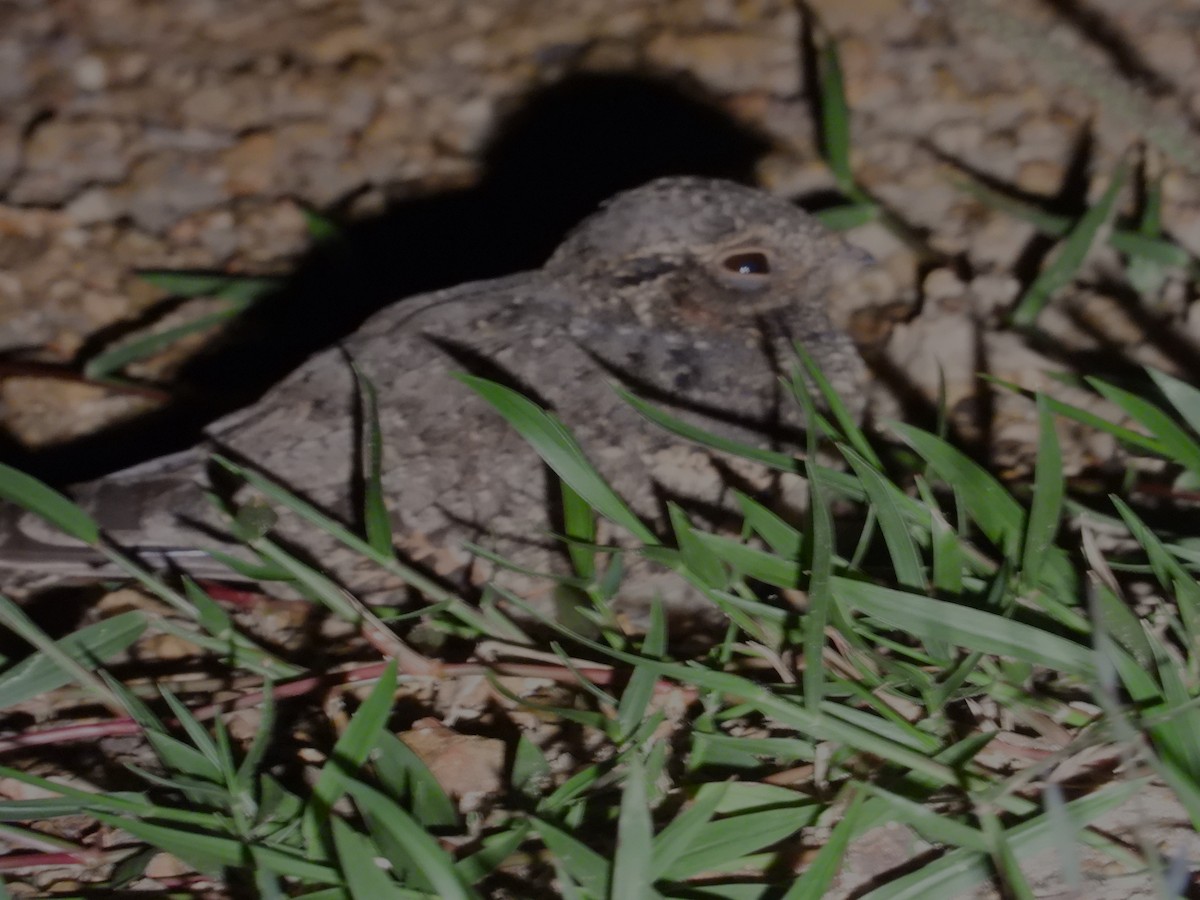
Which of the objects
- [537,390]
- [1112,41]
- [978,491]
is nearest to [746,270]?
[537,390]

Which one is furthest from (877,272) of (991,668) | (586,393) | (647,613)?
(991,668)

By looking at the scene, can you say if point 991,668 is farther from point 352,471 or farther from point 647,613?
point 352,471

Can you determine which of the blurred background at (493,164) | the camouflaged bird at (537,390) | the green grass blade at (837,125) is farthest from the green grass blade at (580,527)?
the green grass blade at (837,125)

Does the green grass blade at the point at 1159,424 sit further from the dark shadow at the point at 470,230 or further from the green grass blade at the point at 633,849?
the dark shadow at the point at 470,230

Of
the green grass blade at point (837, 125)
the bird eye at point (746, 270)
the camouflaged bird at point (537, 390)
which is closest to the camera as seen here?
the camouflaged bird at point (537, 390)

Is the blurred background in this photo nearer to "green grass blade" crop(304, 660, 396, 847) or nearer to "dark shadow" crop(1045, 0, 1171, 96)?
"dark shadow" crop(1045, 0, 1171, 96)

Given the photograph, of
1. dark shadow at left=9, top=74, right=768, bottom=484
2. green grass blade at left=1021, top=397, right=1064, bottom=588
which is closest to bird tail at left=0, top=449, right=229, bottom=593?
dark shadow at left=9, top=74, right=768, bottom=484

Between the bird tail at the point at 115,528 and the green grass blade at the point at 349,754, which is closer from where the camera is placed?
the green grass blade at the point at 349,754
